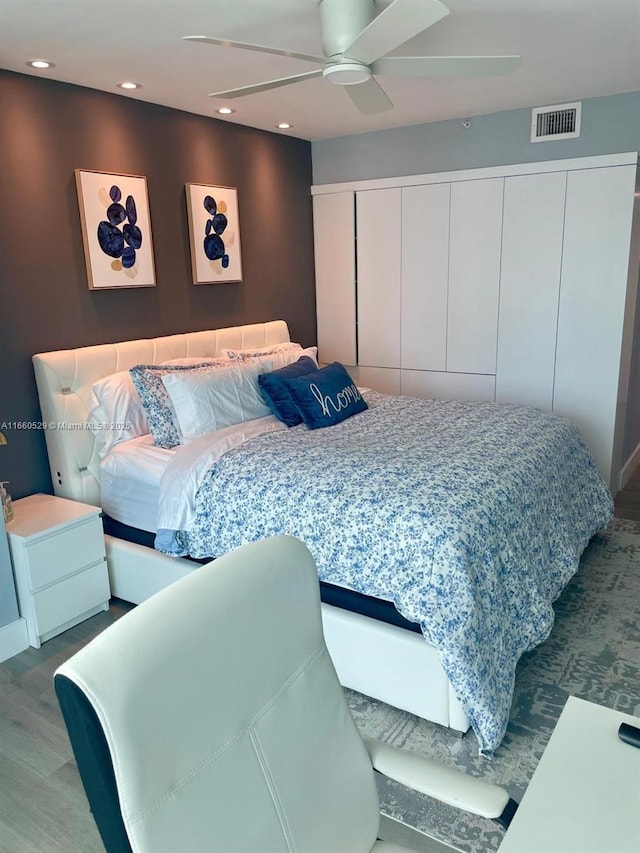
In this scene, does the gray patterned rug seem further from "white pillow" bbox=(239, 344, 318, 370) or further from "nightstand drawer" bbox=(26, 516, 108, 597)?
"white pillow" bbox=(239, 344, 318, 370)

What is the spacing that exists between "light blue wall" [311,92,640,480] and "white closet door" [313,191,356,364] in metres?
0.24

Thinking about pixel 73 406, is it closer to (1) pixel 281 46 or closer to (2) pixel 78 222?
(2) pixel 78 222

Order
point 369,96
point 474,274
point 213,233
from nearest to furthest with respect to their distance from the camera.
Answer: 1. point 369,96
2. point 213,233
3. point 474,274

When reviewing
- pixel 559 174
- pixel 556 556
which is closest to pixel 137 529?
pixel 556 556

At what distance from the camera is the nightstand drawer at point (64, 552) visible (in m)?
2.82

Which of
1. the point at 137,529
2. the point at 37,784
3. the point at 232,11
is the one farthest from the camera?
the point at 137,529

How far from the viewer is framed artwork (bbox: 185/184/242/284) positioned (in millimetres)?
4059

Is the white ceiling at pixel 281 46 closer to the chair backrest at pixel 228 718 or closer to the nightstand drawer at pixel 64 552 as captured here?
the nightstand drawer at pixel 64 552

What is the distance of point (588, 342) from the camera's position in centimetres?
421

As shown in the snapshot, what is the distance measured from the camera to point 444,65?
2396 millimetres

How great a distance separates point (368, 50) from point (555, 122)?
2359 mm

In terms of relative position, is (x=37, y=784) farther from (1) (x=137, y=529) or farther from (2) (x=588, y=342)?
(2) (x=588, y=342)

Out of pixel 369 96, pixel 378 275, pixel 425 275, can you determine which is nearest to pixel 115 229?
pixel 369 96

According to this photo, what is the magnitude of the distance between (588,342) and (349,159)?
2291mm
